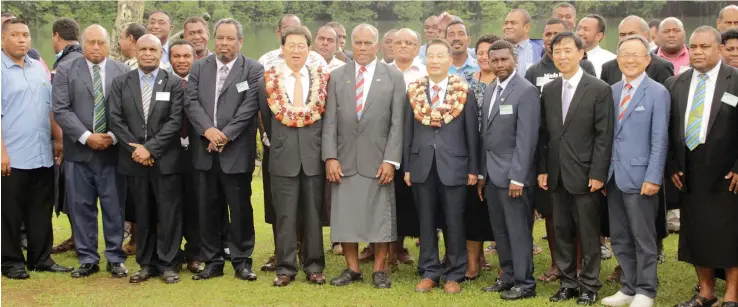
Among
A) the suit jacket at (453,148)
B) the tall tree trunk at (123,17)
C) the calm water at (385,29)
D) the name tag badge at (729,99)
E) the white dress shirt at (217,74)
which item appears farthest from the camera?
the tall tree trunk at (123,17)

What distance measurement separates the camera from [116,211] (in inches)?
330

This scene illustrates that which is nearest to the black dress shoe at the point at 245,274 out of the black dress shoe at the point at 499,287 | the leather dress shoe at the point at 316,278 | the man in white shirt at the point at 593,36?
the leather dress shoe at the point at 316,278

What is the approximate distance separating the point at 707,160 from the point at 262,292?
12.3ft

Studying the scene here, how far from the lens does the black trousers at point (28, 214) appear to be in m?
8.35

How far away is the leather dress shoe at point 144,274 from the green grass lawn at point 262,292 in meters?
0.07

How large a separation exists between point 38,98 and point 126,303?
2.32 metres

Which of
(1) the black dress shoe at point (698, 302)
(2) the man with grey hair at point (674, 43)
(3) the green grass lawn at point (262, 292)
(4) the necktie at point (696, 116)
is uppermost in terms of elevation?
(2) the man with grey hair at point (674, 43)

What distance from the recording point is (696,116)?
6820 mm

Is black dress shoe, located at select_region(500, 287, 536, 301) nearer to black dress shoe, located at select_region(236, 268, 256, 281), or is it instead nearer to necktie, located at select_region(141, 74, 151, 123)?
black dress shoe, located at select_region(236, 268, 256, 281)

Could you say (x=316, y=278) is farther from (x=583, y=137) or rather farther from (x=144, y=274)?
(x=583, y=137)

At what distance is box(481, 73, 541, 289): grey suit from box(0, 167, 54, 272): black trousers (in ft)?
13.6

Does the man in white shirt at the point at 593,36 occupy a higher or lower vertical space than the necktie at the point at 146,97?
higher

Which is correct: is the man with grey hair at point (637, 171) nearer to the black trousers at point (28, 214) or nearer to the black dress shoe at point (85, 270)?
the black dress shoe at point (85, 270)

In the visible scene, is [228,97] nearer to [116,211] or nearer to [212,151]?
[212,151]
